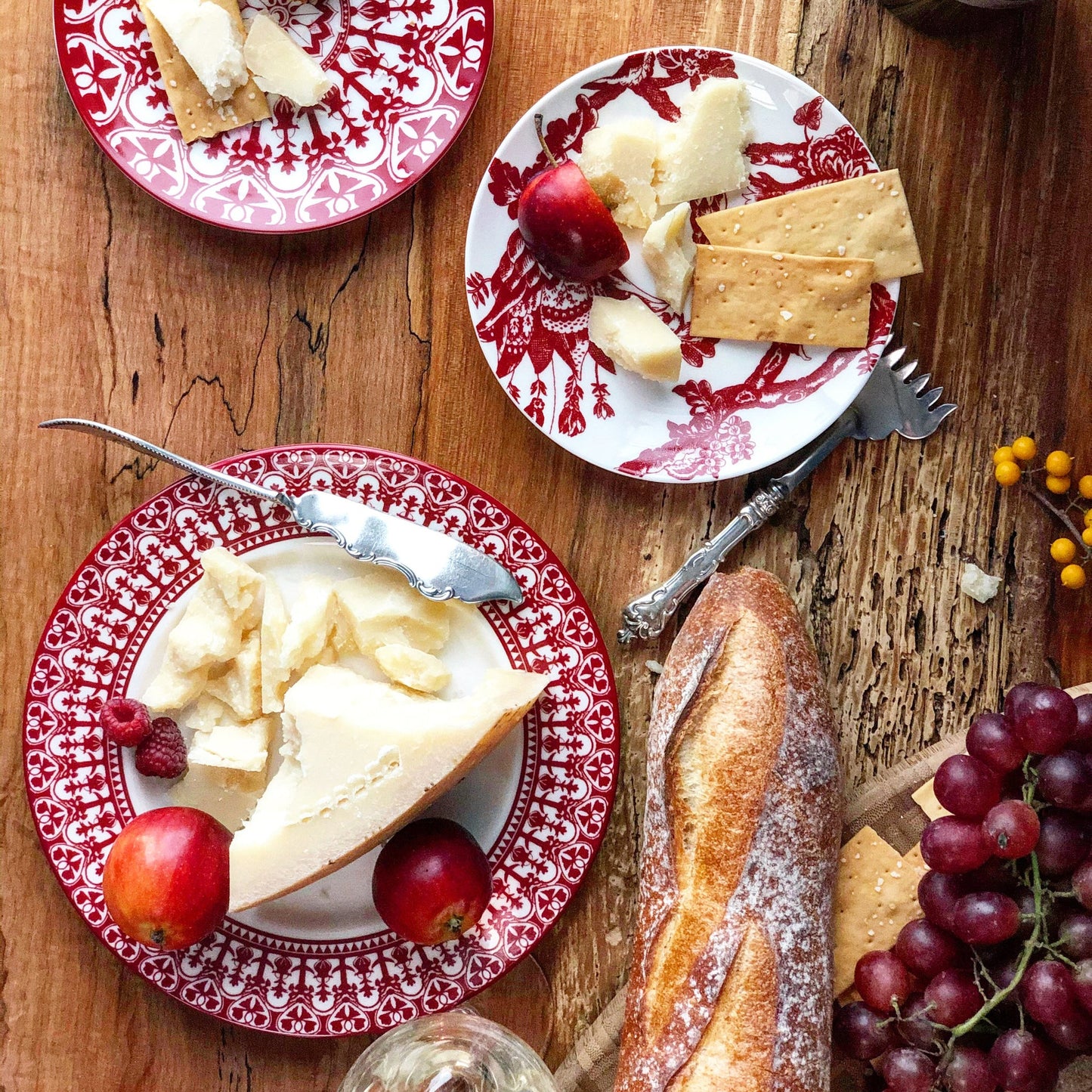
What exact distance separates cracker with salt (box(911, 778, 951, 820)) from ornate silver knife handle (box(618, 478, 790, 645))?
372 millimetres

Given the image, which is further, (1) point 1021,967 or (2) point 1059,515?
(2) point 1059,515

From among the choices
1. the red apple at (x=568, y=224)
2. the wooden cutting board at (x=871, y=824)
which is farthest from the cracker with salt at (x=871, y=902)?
the red apple at (x=568, y=224)

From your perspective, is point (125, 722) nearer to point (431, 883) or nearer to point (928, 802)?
point (431, 883)

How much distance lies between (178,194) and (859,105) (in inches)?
33.4

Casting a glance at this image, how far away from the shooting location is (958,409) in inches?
51.4

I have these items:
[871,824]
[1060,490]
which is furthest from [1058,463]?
[871,824]

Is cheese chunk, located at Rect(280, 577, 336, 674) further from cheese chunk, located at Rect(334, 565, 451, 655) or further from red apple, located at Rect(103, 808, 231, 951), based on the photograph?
red apple, located at Rect(103, 808, 231, 951)

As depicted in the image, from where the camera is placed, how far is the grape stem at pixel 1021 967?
1042mm

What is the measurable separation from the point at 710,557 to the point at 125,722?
724 millimetres

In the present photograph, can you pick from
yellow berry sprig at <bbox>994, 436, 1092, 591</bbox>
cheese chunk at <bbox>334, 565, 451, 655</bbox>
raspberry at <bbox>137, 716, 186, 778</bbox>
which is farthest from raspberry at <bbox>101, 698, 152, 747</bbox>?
yellow berry sprig at <bbox>994, 436, 1092, 591</bbox>

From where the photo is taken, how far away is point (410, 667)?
47.6 inches

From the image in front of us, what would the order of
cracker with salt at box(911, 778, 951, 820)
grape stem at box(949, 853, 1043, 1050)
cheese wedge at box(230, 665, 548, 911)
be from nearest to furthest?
1. grape stem at box(949, 853, 1043, 1050)
2. cheese wedge at box(230, 665, 548, 911)
3. cracker with salt at box(911, 778, 951, 820)

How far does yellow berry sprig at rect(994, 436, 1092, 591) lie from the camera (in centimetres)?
126

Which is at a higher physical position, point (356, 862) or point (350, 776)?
point (350, 776)
